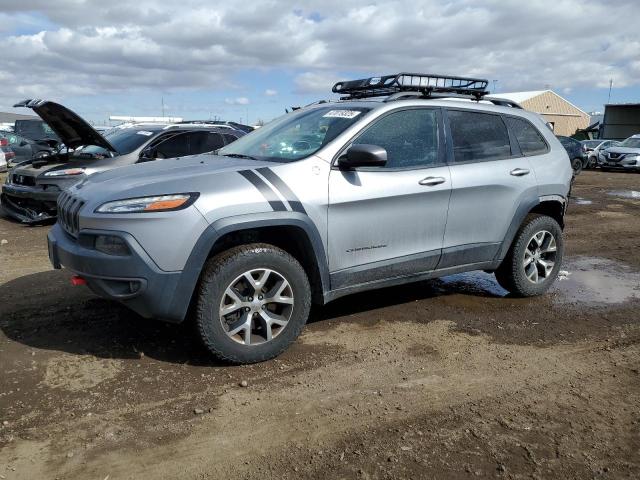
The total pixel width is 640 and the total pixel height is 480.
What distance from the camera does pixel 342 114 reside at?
14.5 feet

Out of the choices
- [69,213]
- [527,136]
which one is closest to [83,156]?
[69,213]

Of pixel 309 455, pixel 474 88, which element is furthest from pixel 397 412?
pixel 474 88

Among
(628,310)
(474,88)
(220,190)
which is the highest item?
(474,88)

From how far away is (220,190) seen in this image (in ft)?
11.7

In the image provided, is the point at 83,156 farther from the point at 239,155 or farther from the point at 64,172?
the point at 239,155

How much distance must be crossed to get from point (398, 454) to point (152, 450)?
49.0 inches

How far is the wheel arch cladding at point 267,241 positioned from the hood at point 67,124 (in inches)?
172

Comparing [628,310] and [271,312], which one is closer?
[271,312]

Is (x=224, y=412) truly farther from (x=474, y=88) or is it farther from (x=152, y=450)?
(x=474, y=88)

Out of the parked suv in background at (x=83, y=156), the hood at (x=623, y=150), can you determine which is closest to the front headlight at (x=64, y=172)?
the parked suv in background at (x=83, y=156)

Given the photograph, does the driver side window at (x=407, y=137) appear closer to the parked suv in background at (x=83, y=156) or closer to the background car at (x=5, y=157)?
the parked suv in background at (x=83, y=156)

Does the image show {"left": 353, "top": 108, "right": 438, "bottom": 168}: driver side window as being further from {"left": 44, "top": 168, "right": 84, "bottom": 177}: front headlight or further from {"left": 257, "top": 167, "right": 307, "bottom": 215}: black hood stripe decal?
{"left": 44, "top": 168, "right": 84, "bottom": 177}: front headlight

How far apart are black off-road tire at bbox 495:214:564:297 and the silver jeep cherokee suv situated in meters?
0.01

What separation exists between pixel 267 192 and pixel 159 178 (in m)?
0.72
